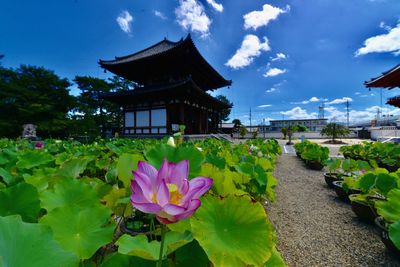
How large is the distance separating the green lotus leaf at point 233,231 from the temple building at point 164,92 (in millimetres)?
10119

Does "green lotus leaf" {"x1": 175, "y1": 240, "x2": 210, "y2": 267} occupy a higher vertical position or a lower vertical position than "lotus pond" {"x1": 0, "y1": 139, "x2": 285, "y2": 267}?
lower

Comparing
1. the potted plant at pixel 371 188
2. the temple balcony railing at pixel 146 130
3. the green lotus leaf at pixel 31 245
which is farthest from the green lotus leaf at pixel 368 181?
the temple balcony railing at pixel 146 130

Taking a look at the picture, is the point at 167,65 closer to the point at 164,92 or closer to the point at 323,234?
the point at 164,92

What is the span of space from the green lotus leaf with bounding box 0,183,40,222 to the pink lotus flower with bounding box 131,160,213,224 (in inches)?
12.7

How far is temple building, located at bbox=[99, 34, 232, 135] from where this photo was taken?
451 inches

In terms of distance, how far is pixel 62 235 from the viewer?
445 millimetres

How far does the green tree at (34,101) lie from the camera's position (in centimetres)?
1420

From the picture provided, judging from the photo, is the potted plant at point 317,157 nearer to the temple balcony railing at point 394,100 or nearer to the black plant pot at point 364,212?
the black plant pot at point 364,212

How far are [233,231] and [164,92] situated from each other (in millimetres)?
11602

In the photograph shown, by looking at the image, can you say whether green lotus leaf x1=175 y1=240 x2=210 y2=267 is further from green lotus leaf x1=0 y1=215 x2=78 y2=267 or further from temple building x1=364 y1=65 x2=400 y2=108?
temple building x1=364 y1=65 x2=400 y2=108

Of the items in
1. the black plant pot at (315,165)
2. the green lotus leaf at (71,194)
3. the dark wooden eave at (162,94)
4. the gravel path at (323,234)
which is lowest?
the gravel path at (323,234)

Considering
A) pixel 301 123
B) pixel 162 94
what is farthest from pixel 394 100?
pixel 301 123

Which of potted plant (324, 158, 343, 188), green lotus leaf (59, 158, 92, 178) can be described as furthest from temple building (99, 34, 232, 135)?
green lotus leaf (59, 158, 92, 178)

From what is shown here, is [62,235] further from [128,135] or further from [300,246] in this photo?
[128,135]
